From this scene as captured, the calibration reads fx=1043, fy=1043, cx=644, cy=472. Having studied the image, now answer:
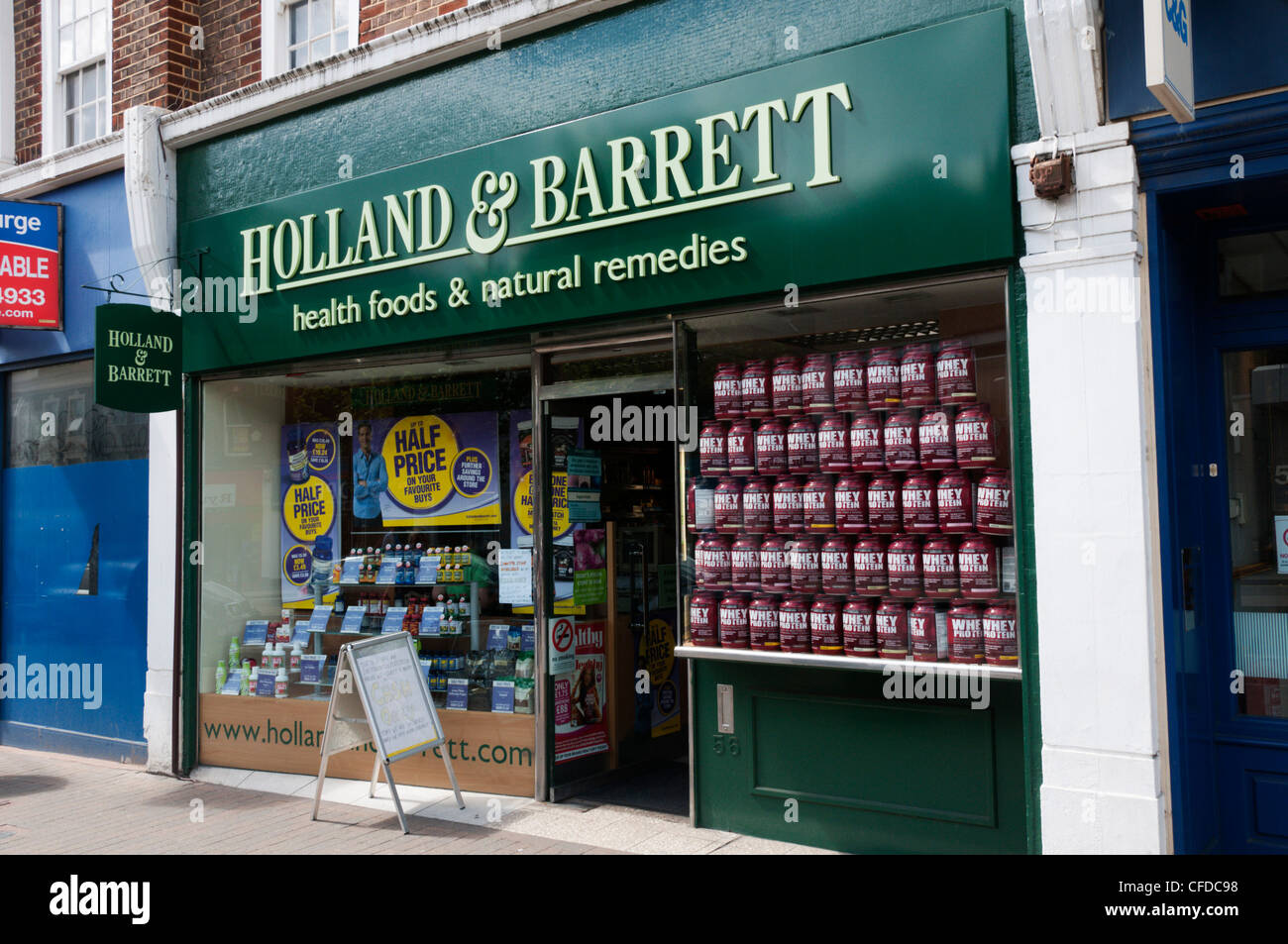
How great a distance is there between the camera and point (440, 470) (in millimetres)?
7582

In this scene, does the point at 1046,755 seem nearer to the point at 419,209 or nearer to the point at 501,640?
the point at 501,640

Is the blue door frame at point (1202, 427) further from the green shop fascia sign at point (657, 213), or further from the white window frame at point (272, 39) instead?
the white window frame at point (272, 39)

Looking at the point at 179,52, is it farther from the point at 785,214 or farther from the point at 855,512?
the point at 855,512

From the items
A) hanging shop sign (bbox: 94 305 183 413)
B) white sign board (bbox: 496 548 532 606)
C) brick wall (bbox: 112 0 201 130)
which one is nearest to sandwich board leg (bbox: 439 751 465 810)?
white sign board (bbox: 496 548 532 606)

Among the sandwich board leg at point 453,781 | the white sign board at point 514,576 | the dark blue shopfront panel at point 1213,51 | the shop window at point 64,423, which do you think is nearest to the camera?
the dark blue shopfront panel at point 1213,51

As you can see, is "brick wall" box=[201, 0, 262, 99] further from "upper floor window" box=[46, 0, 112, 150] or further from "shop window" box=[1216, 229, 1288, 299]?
"shop window" box=[1216, 229, 1288, 299]

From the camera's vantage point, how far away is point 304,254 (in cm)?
748

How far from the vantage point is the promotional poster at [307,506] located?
8.14 m

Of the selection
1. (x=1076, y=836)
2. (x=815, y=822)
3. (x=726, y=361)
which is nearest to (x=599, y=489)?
(x=726, y=361)

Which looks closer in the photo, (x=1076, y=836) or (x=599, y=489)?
(x=1076, y=836)

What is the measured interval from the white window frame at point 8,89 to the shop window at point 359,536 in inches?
159

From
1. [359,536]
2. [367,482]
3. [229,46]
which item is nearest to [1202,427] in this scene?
[367,482]

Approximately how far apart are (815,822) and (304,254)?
5.16m

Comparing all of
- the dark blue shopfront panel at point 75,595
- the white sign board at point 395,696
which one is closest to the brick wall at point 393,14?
the dark blue shopfront panel at point 75,595
